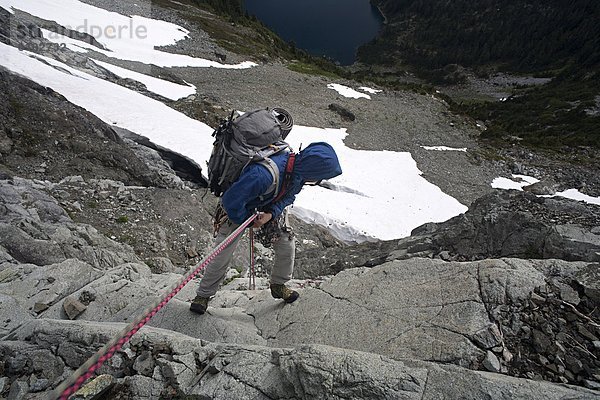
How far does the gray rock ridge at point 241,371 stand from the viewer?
298 cm

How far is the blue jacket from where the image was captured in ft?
13.5

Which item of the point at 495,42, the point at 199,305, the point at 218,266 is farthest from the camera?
the point at 495,42

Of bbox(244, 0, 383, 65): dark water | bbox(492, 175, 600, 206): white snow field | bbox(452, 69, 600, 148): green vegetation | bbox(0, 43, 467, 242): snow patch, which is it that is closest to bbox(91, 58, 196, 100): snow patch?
bbox(0, 43, 467, 242): snow patch

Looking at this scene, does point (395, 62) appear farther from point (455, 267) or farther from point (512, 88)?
point (455, 267)

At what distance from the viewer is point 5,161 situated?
9.52 meters

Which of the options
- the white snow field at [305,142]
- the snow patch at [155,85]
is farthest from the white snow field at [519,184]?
the snow patch at [155,85]

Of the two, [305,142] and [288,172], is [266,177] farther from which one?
[305,142]

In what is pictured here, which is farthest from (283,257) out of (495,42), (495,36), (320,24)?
(495,36)

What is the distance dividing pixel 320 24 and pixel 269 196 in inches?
4739

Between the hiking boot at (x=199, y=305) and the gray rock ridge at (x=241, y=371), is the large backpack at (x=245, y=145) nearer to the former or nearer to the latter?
the hiking boot at (x=199, y=305)

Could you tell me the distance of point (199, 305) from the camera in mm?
5188

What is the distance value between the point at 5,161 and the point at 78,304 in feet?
21.0

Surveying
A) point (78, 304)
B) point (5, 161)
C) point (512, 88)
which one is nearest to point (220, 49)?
point (5, 161)

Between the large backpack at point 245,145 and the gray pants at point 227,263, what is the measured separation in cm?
72
